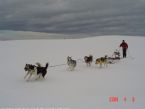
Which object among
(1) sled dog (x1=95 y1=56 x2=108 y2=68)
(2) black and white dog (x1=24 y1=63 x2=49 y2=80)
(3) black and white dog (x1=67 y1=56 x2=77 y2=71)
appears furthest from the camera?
(1) sled dog (x1=95 y1=56 x2=108 y2=68)

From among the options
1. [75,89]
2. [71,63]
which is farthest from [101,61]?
[75,89]

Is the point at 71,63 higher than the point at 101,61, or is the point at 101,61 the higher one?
the point at 101,61

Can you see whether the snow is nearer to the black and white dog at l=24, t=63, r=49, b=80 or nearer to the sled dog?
the black and white dog at l=24, t=63, r=49, b=80

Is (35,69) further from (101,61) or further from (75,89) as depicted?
(101,61)

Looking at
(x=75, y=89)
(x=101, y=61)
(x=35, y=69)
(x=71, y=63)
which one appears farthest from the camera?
(x=101, y=61)

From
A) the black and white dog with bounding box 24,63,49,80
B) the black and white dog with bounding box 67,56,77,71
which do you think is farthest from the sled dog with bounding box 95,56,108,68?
the black and white dog with bounding box 24,63,49,80

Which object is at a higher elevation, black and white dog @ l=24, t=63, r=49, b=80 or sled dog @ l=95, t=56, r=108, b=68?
sled dog @ l=95, t=56, r=108, b=68

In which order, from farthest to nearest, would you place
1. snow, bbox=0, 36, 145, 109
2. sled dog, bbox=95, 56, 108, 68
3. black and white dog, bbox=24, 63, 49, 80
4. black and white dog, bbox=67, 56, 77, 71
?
1. sled dog, bbox=95, 56, 108, 68
2. black and white dog, bbox=67, 56, 77, 71
3. black and white dog, bbox=24, 63, 49, 80
4. snow, bbox=0, 36, 145, 109

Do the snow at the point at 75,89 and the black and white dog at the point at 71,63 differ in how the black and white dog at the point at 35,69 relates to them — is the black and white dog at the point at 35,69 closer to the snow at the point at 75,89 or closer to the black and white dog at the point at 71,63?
the snow at the point at 75,89

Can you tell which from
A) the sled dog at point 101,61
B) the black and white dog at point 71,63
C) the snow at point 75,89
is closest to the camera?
the snow at point 75,89

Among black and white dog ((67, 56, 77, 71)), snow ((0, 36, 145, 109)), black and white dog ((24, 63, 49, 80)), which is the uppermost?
black and white dog ((67, 56, 77, 71))

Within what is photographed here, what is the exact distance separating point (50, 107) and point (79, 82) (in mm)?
2751

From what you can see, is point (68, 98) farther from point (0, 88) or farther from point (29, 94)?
point (0, 88)

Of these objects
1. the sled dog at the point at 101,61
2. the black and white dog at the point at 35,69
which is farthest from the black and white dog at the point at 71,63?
the black and white dog at the point at 35,69
